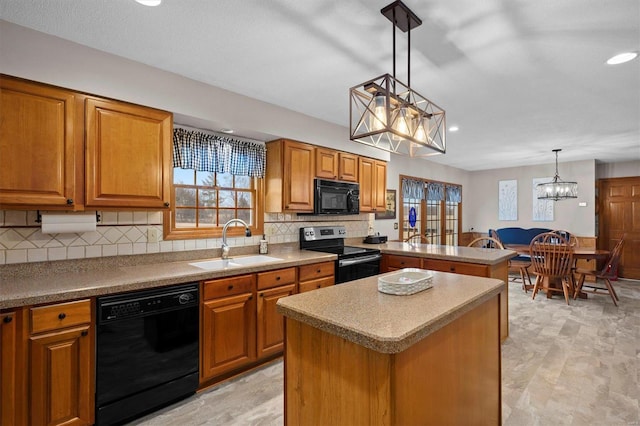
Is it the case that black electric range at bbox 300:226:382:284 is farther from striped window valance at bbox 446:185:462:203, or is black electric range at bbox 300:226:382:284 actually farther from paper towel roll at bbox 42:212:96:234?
striped window valance at bbox 446:185:462:203

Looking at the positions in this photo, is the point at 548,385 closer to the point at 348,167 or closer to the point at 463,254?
the point at 463,254

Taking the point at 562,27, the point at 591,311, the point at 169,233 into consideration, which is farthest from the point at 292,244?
the point at 591,311

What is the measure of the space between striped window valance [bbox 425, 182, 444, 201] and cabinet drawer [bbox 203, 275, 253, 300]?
4696mm

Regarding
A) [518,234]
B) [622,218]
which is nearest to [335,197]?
[518,234]

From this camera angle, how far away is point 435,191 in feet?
21.1

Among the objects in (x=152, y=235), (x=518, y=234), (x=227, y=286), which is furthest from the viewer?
(x=518, y=234)

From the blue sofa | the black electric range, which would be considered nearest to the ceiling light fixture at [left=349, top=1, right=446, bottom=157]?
the black electric range

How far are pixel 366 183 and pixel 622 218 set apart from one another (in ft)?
19.3

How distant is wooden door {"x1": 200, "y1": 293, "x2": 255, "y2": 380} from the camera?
229cm

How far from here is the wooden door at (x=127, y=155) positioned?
2082mm

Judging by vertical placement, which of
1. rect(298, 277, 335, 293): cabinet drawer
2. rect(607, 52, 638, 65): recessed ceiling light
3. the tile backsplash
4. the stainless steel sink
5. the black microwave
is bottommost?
rect(298, 277, 335, 293): cabinet drawer

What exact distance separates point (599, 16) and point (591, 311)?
156 inches

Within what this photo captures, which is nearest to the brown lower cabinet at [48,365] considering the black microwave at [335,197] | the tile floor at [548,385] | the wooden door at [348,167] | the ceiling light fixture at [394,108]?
the tile floor at [548,385]

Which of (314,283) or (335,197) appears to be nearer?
(314,283)
